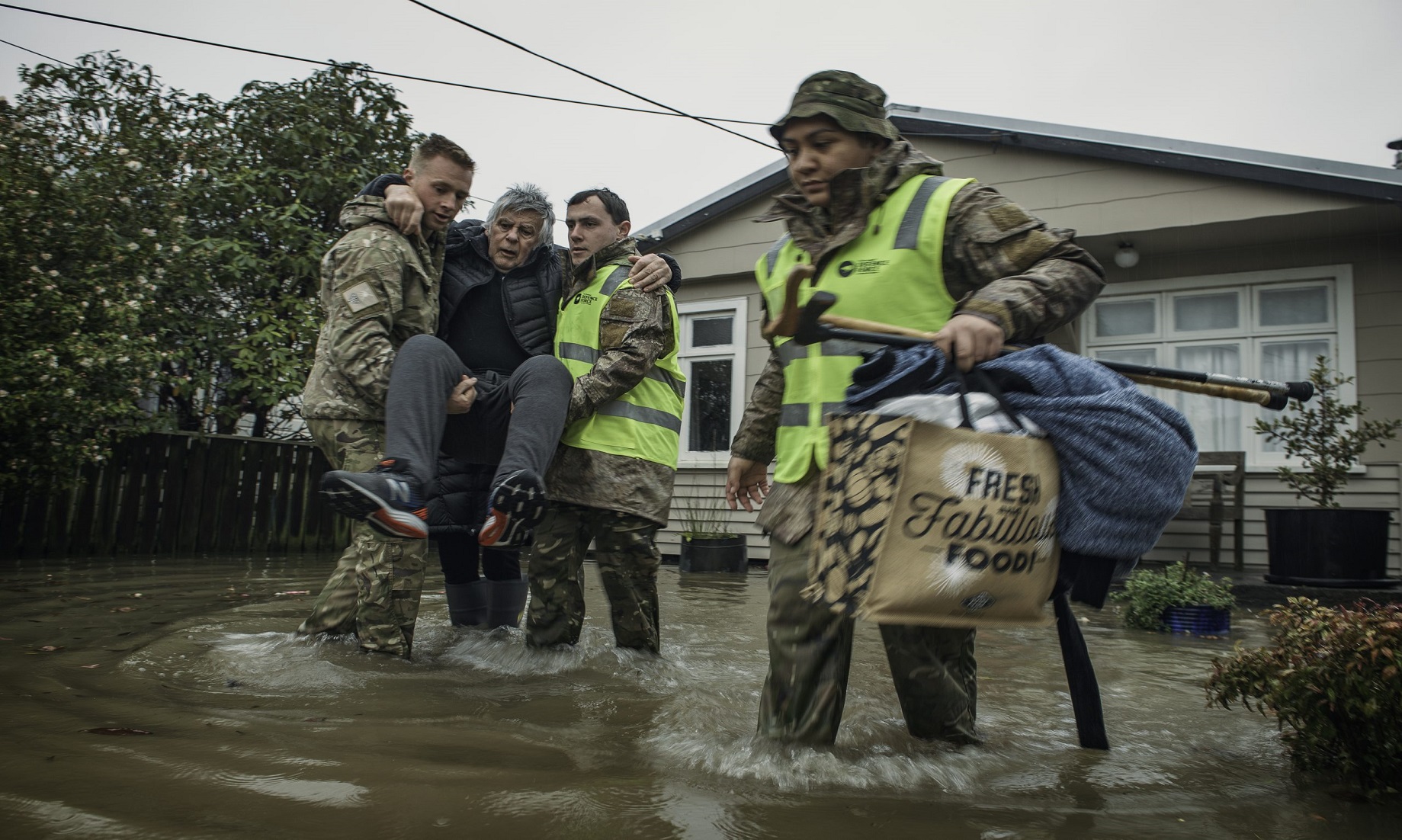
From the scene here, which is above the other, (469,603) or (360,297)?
(360,297)

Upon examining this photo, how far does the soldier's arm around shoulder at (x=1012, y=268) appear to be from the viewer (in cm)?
201

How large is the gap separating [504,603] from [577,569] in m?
0.68

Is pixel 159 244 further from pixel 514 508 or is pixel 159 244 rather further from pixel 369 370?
pixel 514 508

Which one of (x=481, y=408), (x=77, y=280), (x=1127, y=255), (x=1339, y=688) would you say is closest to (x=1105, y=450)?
(x=1339, y=688)

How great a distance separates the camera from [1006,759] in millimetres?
2359

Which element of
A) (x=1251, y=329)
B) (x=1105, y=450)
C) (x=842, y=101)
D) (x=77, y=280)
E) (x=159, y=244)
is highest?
(x=159, y=244)

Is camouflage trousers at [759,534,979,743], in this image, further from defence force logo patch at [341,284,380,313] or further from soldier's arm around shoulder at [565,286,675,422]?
defence force logo patch at [341,284,380,313]

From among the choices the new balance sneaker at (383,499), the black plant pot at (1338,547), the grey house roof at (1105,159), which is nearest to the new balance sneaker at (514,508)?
the new balance sneaker at (383,499)

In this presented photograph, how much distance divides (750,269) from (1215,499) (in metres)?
4.93

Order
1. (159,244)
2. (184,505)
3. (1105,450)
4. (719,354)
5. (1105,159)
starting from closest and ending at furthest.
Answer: (1105,450), (1105,159), (159,244), (184,505), (719,354)

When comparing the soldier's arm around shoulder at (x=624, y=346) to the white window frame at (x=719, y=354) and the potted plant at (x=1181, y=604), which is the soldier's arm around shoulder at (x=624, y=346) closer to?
the potted plant at (x=1181, y=604)

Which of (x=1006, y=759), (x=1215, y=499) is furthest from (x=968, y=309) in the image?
(x=1215, y=499)

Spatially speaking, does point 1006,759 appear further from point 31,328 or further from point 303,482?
point 303,482

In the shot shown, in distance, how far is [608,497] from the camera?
354 cm
